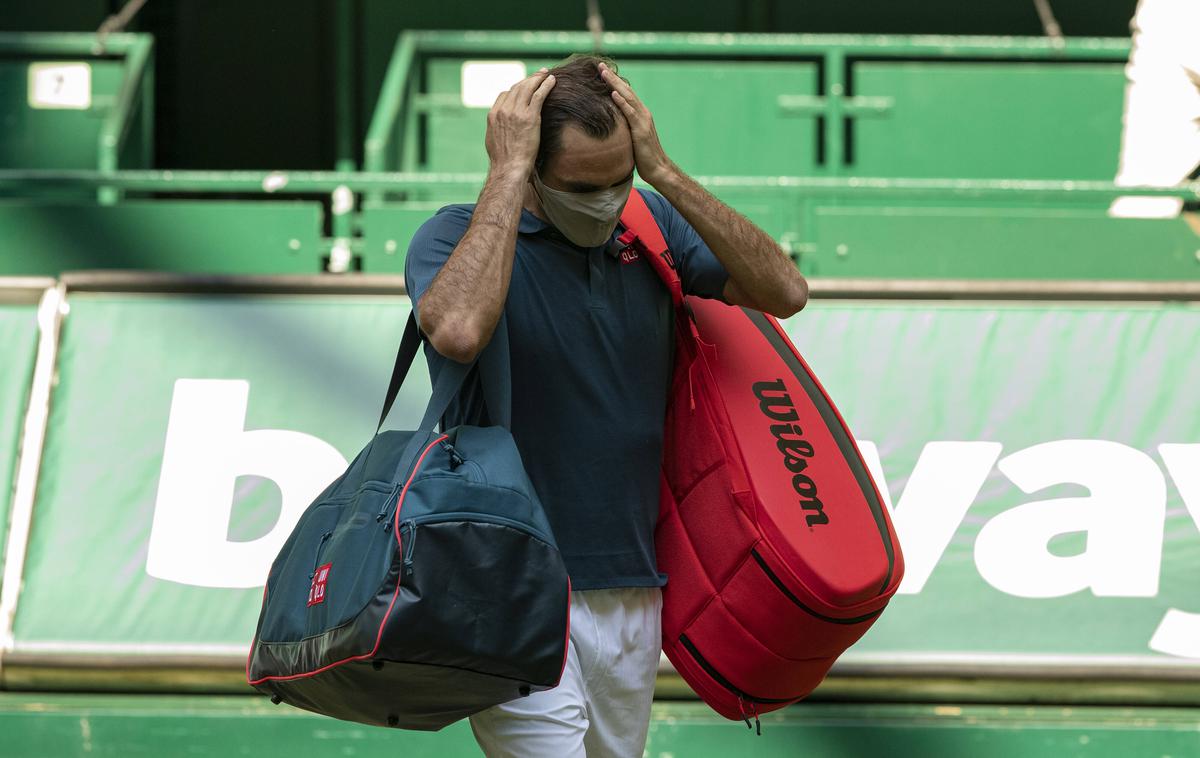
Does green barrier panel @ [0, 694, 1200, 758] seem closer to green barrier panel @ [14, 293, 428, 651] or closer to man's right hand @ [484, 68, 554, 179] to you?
green barrier panel @ [14, 293, 428, 651]

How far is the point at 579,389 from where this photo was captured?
2475mm

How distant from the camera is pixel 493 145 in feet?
7.80

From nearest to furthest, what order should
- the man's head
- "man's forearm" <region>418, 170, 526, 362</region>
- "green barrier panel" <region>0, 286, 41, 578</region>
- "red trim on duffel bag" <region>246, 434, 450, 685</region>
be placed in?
"red trim on duffel bag" <region>246, 434, 450, 685</region> < "man's forearm" <region>418, 170, 526, 362</region> < the man's head < "green barrier panel" <region>0, 286, 41, 578</region>

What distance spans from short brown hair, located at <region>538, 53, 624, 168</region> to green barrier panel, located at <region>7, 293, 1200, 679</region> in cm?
215

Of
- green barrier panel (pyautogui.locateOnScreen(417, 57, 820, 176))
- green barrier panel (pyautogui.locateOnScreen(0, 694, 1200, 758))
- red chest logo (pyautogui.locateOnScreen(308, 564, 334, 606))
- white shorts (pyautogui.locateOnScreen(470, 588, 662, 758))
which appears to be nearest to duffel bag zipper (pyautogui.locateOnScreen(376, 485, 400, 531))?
red chest logo (pyautogui.locateOnScreen(308, 564, 334, 606))

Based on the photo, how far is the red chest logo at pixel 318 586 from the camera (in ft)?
7.52

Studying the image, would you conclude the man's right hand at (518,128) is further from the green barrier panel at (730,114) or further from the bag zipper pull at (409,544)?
the green barrier panel at (730,114)

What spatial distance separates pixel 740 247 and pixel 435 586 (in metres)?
0.84

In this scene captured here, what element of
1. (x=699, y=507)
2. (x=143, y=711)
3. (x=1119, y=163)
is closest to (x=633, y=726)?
(x=699, y=507)

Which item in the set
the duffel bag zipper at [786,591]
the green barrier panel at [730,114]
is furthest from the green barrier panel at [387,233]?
the duffel bag zipper at [786,591]

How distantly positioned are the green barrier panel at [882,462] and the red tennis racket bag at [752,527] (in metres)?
Result: 1.46

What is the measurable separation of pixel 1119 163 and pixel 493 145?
5.72m

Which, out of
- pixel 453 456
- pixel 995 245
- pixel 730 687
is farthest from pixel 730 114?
pixel 453 456

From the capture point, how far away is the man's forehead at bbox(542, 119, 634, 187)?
7.75ft
